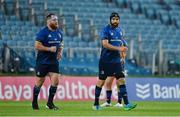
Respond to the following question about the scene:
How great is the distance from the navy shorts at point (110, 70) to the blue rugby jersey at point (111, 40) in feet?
0.33

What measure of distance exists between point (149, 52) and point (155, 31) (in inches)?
231

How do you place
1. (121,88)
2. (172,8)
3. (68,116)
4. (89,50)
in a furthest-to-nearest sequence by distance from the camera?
(172,8)
(89,50)
(121,88)
(68,116)

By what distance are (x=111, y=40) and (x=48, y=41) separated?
1586 millimetres

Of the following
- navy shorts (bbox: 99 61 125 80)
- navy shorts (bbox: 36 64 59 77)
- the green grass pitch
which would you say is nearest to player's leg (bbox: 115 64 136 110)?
navy shorts (bbox: 99 61 125 80)

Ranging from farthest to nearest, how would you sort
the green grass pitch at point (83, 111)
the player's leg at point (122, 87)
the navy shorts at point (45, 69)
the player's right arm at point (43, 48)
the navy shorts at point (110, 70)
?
1. the navy shorts at point (110, 70)
2. the navy shorts at point (45, 69)
3. the player's leg at point (122, 87)
4. the player's right arm at point (43, 48)
5. the green grass pitch at point (83, 111)

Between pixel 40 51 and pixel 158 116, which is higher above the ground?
pixel 40 51

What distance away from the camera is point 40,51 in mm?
18328

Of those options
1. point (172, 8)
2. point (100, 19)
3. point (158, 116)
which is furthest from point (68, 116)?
point (172, 8)

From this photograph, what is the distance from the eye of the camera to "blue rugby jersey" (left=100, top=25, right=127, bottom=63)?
60.4 ft

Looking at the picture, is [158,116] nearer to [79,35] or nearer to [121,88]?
[121,88]

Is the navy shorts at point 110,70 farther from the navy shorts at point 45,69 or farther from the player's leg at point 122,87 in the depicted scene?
the navy shorts at point 45,69

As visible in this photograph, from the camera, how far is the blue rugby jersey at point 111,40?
60.4 ft

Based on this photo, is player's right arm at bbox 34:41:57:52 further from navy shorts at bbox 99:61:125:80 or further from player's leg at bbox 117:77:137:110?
player's leg at bbox 117:77:137:110

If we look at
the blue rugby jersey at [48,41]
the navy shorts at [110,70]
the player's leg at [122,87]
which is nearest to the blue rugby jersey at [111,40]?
the navy shorts at [110,70]
